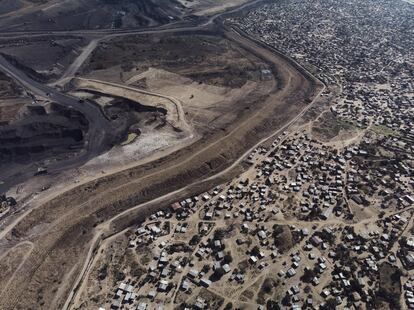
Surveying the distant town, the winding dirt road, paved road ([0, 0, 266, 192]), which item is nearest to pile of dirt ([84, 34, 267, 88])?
paved road ([0, 0, 266, 192])

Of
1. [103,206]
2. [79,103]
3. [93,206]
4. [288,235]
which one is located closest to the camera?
[288,235]

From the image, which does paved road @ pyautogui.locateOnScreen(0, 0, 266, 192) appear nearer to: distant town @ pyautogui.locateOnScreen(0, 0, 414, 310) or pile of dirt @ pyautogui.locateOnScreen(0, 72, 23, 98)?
pile of dirt @ pyautogui.locateOnScreen(0, 72, 23, 98)

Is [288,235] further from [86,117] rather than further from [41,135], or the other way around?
[41,135]

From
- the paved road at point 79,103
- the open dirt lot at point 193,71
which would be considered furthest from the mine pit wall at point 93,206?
the paved road at point 79,103

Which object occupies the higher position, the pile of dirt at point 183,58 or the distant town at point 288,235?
the pile of dirt at point 183,58

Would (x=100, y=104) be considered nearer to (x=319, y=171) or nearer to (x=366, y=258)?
(x=319, y=171)

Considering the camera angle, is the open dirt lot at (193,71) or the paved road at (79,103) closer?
the paved road at (79,103)

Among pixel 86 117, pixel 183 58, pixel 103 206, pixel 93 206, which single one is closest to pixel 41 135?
pixel 86 117

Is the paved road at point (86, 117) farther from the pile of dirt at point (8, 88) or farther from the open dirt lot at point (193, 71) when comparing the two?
the open dirt lot at point (193, 71)

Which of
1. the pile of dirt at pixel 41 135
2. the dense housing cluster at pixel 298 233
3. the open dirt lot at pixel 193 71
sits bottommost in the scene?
the dense housing cluster at pixel 298 233
